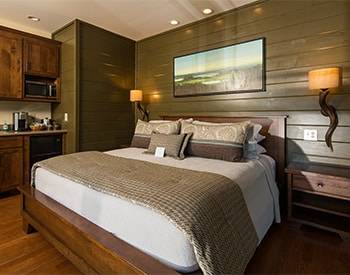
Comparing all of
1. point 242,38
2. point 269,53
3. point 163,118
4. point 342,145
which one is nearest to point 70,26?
point 163,118

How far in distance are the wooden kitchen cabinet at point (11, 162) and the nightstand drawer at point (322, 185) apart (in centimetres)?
357

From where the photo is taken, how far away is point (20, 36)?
3350 millimetres

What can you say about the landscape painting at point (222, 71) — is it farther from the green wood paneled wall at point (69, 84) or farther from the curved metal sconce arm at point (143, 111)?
the green wood paneled wall at point (69, 84)

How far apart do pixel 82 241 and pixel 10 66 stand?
312cm

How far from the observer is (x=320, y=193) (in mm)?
2068

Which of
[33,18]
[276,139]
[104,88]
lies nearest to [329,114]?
[276,139]

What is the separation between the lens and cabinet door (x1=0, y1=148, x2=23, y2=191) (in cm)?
307

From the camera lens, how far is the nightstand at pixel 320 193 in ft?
6.56

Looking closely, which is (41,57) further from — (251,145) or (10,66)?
(251,145)

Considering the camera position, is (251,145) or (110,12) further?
(110,12)

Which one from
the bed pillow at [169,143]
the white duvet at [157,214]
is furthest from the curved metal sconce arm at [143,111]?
the white duvet at [157,214]

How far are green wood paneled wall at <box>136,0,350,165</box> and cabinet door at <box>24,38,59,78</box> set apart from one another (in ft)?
7.73

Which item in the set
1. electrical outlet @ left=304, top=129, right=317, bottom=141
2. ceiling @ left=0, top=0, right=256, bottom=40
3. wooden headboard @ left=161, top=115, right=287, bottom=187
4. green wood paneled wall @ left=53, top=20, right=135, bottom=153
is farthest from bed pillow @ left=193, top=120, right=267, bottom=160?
green wood paneled wall @ left=53, top=20, right=135, bottom=153

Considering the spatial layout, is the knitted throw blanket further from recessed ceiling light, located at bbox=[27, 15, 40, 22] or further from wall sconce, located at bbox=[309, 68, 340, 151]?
recessed ceiling light, located at bbox=[27, 15, 40, 22]
